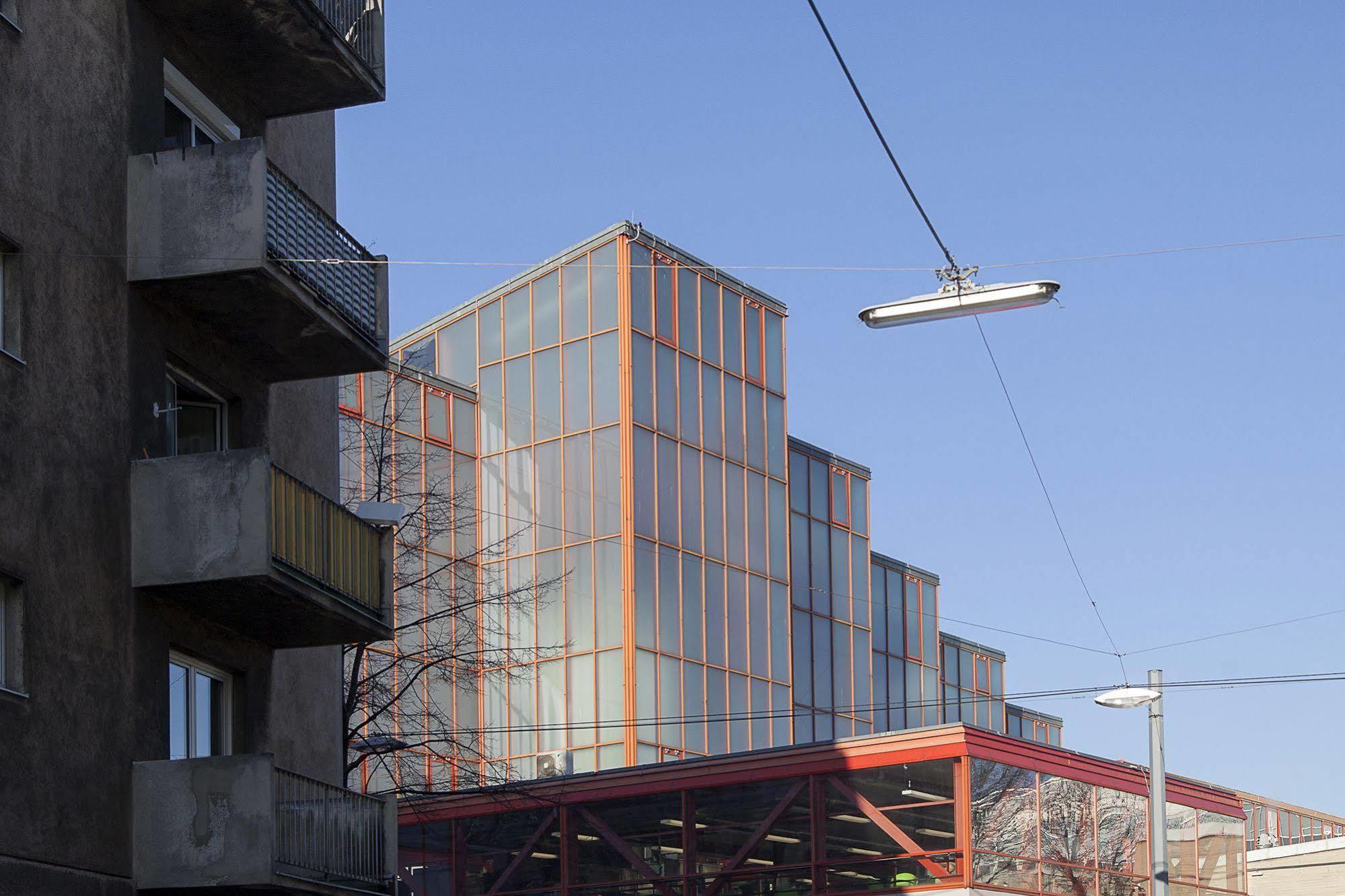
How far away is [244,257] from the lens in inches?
630

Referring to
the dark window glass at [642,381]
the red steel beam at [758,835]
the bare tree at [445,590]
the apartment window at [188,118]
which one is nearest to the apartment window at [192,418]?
the apartment window at [188,118]

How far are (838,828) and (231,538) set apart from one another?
17.1 m

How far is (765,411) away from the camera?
48.8 meters

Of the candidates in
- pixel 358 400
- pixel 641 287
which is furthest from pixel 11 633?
pixel 641 287

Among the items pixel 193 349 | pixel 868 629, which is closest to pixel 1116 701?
pixel 193 349

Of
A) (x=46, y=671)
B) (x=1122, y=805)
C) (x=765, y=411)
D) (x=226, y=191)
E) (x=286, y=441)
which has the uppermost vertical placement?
(x=765, y=411)

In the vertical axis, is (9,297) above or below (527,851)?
above

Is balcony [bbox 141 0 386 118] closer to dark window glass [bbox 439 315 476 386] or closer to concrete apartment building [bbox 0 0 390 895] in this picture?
concrete apartment building [bbox 0 0 390 895]

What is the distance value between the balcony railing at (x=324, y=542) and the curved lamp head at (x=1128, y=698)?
9.18 m

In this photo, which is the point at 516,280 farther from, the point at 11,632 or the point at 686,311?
the point at 11,632

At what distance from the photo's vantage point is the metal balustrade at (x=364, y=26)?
760 inches

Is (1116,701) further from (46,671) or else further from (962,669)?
(962,669)

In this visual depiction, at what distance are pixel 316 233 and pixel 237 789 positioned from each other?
5.44 m

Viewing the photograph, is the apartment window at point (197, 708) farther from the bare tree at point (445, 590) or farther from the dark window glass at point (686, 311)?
the dark window glass at point (686, 311)
